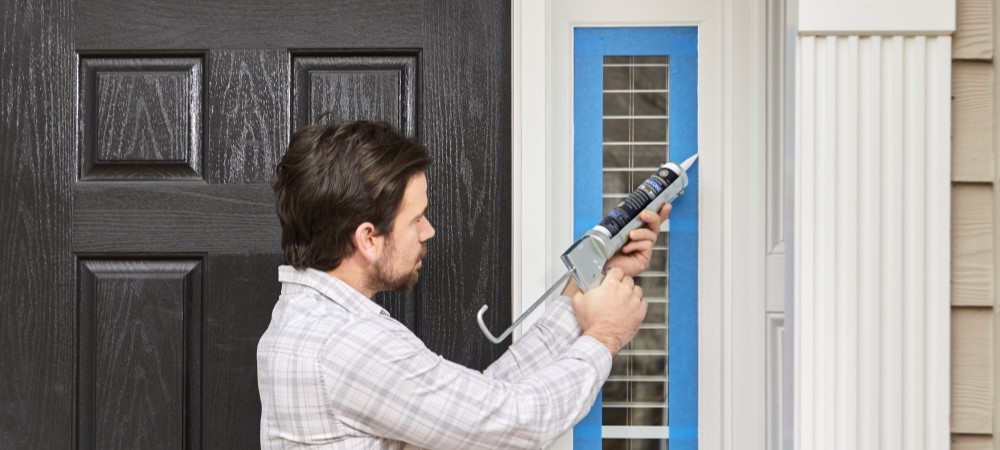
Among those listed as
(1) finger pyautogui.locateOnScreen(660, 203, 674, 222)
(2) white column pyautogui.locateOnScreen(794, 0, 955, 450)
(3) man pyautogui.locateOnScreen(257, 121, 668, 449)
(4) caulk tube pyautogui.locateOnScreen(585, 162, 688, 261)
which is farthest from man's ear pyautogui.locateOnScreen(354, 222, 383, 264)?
(2) white column pyautogui.locateOnScreen(794, 0, 955, 450)

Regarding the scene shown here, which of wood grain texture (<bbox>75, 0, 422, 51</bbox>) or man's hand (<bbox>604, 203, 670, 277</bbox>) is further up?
wood grain texture (<bbox>75, 0, 422, 51</bbox>)

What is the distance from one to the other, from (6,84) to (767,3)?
3.97ft

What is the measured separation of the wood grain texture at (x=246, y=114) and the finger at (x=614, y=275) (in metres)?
0.57

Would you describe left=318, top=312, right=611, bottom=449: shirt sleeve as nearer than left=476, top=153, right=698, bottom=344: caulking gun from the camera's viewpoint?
Yes

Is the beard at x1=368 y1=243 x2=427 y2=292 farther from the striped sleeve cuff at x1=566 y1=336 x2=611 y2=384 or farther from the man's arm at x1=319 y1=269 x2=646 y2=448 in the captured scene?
the striped sleeve cuff at x1=566 y1=336 x2=611 y2=384

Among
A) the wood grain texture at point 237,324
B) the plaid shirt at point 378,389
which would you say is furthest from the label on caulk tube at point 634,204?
the wood grain texture at point 237,324

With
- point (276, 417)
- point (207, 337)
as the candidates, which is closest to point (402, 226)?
point (276, 417)

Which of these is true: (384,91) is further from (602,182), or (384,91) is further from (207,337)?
(207,337)

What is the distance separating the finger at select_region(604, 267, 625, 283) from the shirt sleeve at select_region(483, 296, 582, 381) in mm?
67

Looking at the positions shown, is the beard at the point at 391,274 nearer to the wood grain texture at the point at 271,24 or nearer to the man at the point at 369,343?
the man at the point at 369,343

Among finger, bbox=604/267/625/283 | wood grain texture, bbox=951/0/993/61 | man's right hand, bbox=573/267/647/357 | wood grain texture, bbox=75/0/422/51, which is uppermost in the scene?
wood grain texture, bbox=75/0/422/51

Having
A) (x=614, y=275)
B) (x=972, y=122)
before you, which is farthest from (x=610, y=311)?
(x=972, y=122)

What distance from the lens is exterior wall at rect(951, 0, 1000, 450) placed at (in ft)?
4.09

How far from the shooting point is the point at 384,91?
1.58 metres
